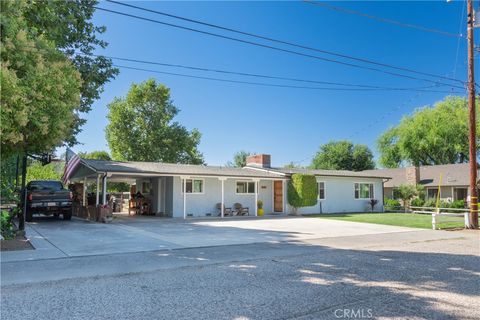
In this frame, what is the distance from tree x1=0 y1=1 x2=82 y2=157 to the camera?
6254 millimetres

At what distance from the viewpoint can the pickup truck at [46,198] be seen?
17.1 metres

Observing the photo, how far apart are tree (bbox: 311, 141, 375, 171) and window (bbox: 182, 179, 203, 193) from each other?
129ft

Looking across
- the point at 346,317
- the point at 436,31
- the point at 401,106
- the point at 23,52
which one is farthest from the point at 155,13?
the point at 401,106

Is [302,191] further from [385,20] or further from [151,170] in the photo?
[385,20]

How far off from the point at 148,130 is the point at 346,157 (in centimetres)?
3219

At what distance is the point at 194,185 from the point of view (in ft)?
74.5

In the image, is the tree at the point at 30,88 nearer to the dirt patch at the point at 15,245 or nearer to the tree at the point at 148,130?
Result: the dirt patch at the point at 15,245

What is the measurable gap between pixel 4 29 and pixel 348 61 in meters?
12.9

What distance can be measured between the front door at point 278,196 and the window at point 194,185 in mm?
6050

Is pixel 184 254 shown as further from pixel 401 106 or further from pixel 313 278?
pixel 401 106

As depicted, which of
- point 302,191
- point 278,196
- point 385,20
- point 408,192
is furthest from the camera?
point 408,192

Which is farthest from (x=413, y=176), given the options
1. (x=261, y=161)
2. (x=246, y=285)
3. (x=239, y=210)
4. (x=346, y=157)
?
(x=246, y=285)

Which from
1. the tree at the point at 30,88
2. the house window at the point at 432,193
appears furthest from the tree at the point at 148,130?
the tree at the point at 30,88

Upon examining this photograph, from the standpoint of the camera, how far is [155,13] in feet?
36.5
